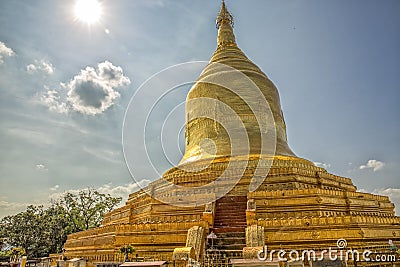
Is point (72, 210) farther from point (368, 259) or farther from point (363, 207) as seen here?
point (368, 259)

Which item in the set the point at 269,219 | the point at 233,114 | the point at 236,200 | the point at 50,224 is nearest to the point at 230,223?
the point at 269,219

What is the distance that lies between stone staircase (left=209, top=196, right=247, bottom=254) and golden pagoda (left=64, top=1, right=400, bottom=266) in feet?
0.11

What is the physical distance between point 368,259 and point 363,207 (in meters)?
5.65

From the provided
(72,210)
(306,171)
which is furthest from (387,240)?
(72,210)

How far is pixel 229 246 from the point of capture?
33.7ft

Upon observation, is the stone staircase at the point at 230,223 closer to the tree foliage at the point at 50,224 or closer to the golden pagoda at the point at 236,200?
the golden pagoda at the point at 236,200

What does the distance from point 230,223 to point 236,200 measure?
6.41 feet

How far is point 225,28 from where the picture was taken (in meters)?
28.1

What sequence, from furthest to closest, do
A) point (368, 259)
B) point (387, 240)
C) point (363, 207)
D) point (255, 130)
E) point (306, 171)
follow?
point (255, 130)
point (306, 171)
point (363, 207)
point (387, 240)
point (368, 259)

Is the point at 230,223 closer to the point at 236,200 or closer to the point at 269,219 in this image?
the point at 269,219

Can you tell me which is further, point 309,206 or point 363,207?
point 363,207

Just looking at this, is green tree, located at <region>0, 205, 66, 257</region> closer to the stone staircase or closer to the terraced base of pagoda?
the terraced base of pagoda

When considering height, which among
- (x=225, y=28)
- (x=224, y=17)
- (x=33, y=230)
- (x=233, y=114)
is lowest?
(x=33, y=230)

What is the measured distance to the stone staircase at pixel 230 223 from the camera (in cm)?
1041
